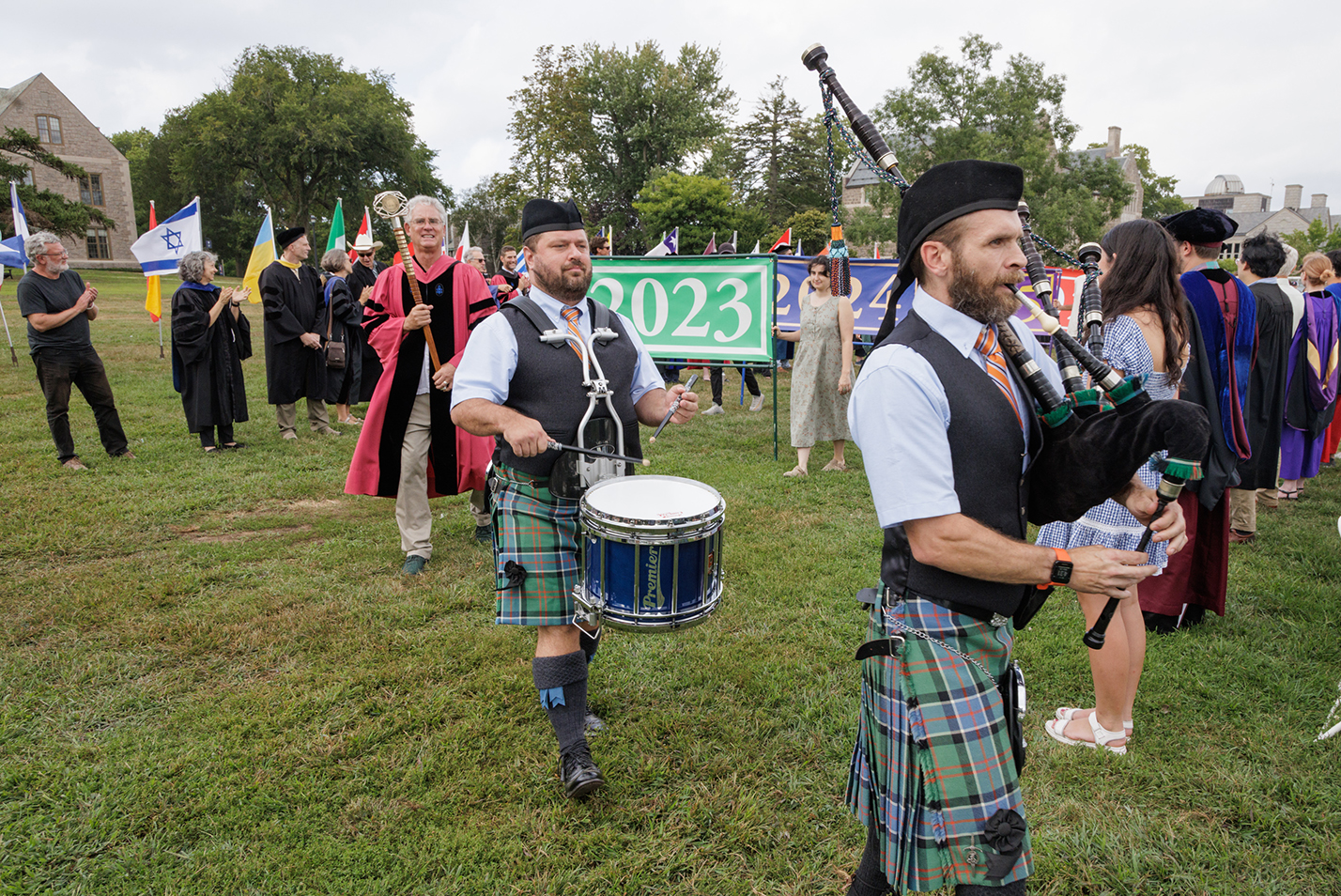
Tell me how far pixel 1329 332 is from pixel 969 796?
→ 743 cm

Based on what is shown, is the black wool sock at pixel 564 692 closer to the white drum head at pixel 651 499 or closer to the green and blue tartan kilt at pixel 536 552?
the green and blue tartan kilt at pixel 536 552

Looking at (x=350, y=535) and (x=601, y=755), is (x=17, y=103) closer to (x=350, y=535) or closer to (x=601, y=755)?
(x=350, y=535)

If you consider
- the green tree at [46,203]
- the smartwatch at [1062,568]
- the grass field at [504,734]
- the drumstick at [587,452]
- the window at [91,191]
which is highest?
the window at [91,191]

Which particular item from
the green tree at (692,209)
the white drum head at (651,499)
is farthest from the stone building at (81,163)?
the white drum head at (651,499)

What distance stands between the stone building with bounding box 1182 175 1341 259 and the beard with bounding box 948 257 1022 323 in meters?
85.5

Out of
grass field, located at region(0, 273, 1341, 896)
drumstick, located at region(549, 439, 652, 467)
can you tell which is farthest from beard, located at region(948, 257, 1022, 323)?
grass field, located at region(0, 273, 1341, 896)

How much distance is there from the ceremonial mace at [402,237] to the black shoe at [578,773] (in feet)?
9.69

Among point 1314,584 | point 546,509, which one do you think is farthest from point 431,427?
point 1314,584

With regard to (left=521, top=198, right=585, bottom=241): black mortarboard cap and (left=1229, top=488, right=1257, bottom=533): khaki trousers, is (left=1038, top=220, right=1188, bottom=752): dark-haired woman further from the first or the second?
(left=1229, top=488, right=1257, bottom=533): khaki trousers

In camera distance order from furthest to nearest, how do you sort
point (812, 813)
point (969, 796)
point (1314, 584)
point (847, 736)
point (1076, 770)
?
point (1314, 584) < point (847, 736) < point (1076, 770) < point (812, 813) < point (969, 796)

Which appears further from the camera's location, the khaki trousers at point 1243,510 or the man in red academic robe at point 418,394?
the khaki trousers at point 1243,510

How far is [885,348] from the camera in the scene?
1732 mm

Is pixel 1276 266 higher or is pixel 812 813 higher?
pixel 1276 266

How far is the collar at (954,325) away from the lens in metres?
1.72
